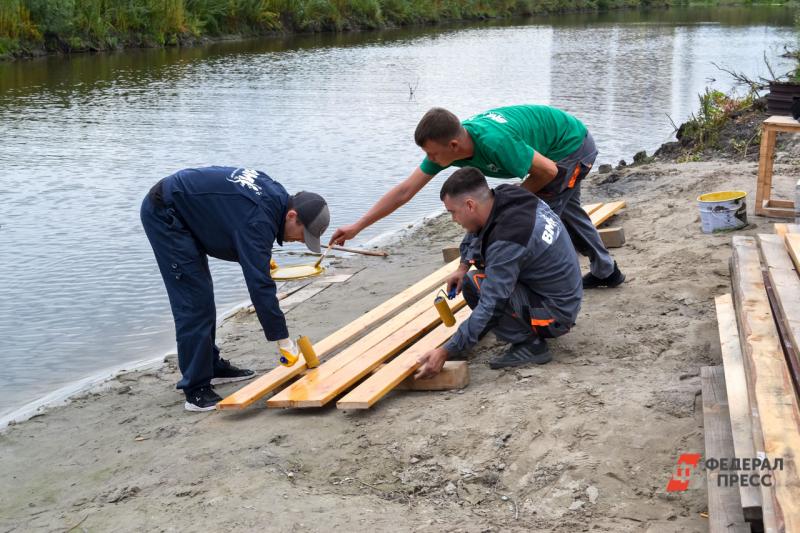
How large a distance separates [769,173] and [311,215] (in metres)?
4.49

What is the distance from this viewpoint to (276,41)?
30.8m

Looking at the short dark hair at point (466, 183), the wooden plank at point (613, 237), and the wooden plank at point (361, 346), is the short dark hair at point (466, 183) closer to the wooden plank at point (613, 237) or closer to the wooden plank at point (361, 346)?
the wooden plank at point (361, 346)

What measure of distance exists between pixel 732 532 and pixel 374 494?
1.46 m

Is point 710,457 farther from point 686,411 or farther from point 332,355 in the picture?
point 332,355

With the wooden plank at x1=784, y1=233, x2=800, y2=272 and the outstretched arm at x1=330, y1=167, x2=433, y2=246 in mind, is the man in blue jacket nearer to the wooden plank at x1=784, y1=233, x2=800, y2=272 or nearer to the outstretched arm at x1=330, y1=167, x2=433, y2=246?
the outstretched arm at x1=330, y1=167, x2=433, y2=246

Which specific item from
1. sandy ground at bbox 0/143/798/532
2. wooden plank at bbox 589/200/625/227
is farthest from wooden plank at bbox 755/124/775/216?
sandy ground at bbox 0/143/798/532

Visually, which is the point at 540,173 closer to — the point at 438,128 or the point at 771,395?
the point at 438,128

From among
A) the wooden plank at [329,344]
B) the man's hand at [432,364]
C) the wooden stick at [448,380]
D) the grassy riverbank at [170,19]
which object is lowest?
the wooden plank at [329,344]

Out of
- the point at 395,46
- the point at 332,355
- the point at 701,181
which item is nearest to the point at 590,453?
the point at 332,355

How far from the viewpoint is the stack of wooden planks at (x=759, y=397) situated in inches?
114

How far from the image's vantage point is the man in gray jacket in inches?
182

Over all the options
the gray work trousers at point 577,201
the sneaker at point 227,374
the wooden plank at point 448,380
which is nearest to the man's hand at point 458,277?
the wooden plank at point 448,380

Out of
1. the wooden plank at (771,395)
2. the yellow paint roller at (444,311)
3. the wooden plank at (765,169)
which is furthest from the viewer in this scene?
the wooden plank at (765,169)

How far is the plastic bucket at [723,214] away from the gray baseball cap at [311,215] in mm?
3501
